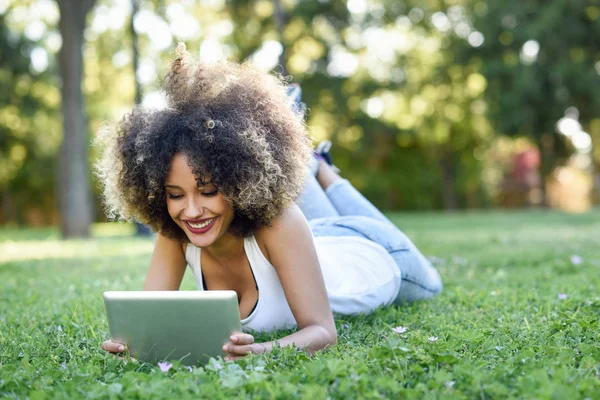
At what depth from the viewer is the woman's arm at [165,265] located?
3266 millimetres

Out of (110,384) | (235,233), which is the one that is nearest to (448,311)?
(235,233)

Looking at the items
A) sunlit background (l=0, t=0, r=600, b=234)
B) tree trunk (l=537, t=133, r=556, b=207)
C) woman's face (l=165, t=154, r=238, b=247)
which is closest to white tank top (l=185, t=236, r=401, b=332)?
woman's face (l=165, t=154, r=238, b=247)

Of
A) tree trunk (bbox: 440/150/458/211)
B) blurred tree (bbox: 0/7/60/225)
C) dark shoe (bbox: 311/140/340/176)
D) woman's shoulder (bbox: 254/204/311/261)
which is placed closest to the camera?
woman's shoulder (bbox: 254/204/311/261)

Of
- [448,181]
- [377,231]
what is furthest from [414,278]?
[448,181]

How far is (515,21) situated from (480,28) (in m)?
1.20

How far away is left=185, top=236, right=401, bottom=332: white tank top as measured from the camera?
10.3ft

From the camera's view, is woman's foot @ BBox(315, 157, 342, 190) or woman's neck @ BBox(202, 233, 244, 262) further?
woman's foot @ BBox(315, 157, 342, 190)

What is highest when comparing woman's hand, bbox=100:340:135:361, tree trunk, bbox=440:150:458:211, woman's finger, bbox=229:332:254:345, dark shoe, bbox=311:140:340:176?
dark shoe, bbox=311:140:340:176

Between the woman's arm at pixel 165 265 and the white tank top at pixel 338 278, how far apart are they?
0.07 m

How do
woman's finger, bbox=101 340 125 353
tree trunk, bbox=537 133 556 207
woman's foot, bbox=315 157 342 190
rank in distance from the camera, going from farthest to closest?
tree trunk, bbox=537 133 556 207 < woman's foot, bbox=315 157 342 190 < woman's finger, bbox=101 340 125 353

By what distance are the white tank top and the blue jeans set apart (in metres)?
0.14

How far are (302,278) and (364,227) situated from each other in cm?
132

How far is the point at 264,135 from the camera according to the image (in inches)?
111

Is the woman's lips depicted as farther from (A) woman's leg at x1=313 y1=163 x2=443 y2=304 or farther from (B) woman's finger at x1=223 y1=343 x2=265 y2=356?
(A) woman's leg at x1=313 y1=163 x2=443 y2=304
